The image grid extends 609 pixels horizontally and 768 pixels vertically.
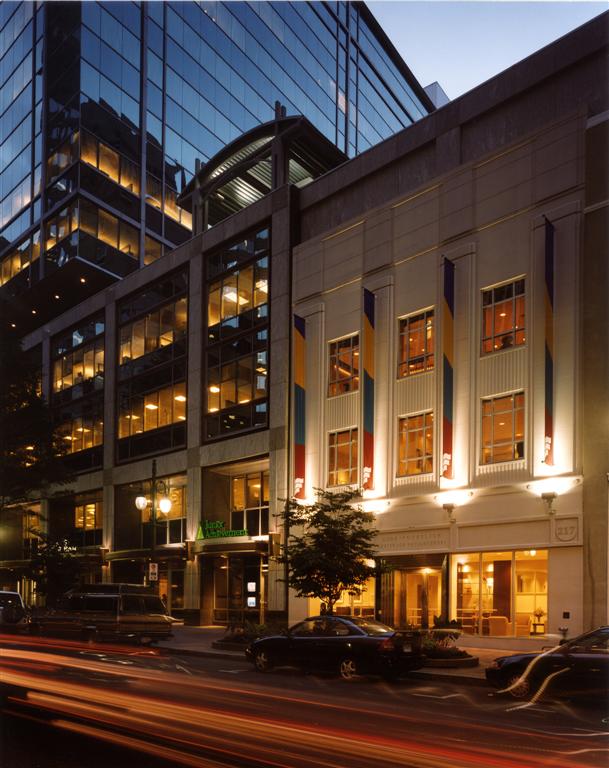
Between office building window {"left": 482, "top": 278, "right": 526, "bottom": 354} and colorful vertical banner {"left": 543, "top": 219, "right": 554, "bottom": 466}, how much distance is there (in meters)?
1.42

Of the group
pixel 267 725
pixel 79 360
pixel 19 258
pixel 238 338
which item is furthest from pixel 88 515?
pixel 267 725

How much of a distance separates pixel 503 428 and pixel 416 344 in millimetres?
5523

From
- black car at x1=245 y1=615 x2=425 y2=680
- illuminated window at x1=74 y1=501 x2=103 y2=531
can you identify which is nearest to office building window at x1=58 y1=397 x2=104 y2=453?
illuminated window at x1=74 y1=501 x2=103 y2=531

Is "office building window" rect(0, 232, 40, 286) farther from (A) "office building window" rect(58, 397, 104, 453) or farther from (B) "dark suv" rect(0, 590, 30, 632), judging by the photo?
(B) "dark suv" rect(0, 590, 30, 632)

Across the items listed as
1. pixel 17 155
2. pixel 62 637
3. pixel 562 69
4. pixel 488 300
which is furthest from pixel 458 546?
pixel 17 155

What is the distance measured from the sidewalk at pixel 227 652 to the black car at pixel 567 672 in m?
2.62

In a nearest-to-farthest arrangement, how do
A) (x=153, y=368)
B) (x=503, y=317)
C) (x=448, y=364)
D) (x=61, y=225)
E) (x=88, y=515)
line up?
(x=503, y=317) < (x=448, y=364) < (x=153, y=368) < (x=88, y=515) < (x=61, y=225)

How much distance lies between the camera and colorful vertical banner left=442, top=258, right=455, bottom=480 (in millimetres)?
29625

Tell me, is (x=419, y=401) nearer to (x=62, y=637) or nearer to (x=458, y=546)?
(x=458, y=546)

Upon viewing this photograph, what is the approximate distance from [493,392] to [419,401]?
137 inches

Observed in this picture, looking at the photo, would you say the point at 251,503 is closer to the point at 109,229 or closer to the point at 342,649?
the point at 342,649

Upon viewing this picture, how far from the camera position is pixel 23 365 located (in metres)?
47.0

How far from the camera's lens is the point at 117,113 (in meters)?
62.0

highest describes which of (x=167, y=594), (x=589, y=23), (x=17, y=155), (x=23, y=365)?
(x=17, y=155)
